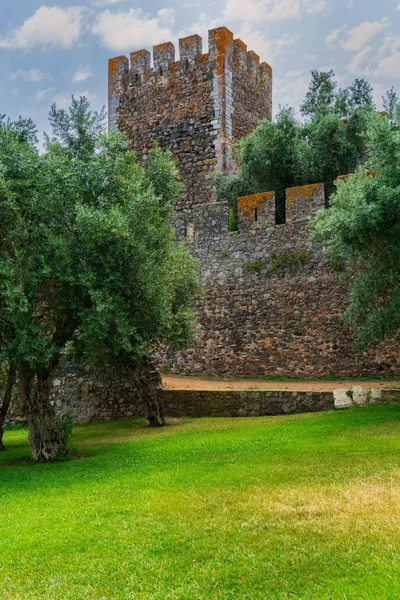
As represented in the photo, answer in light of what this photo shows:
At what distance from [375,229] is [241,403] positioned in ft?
16.8

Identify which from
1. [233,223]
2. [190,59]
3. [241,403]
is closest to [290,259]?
[233,223]

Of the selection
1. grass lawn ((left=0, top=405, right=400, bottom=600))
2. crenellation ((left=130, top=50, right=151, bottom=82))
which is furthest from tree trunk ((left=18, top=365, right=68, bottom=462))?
crenellation ((left=130, top=50, right=151, bottom=82))

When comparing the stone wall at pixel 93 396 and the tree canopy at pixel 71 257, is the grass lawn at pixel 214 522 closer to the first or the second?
the tree canopy at pixel 71 257

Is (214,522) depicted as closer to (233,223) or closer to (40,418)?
(40,418)

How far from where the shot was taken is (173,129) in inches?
910

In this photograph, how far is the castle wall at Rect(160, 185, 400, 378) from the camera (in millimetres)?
16281

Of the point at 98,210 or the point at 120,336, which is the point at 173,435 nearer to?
the point at 120,336

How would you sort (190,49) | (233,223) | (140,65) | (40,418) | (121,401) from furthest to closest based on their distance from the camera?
(140,65) < (190,49) < (233,223) < (121,401) < (40,418)

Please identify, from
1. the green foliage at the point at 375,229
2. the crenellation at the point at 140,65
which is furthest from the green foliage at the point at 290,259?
the crenellation at the point at 140,65

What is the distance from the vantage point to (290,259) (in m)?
17.3

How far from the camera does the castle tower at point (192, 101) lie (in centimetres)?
2244

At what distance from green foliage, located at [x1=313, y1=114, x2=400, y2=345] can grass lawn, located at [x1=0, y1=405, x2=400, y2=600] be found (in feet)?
9.12

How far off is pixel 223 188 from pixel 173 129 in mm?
3504

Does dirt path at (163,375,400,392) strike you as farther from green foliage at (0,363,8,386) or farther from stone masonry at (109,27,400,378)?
green foliage at (0,363,8,386)
